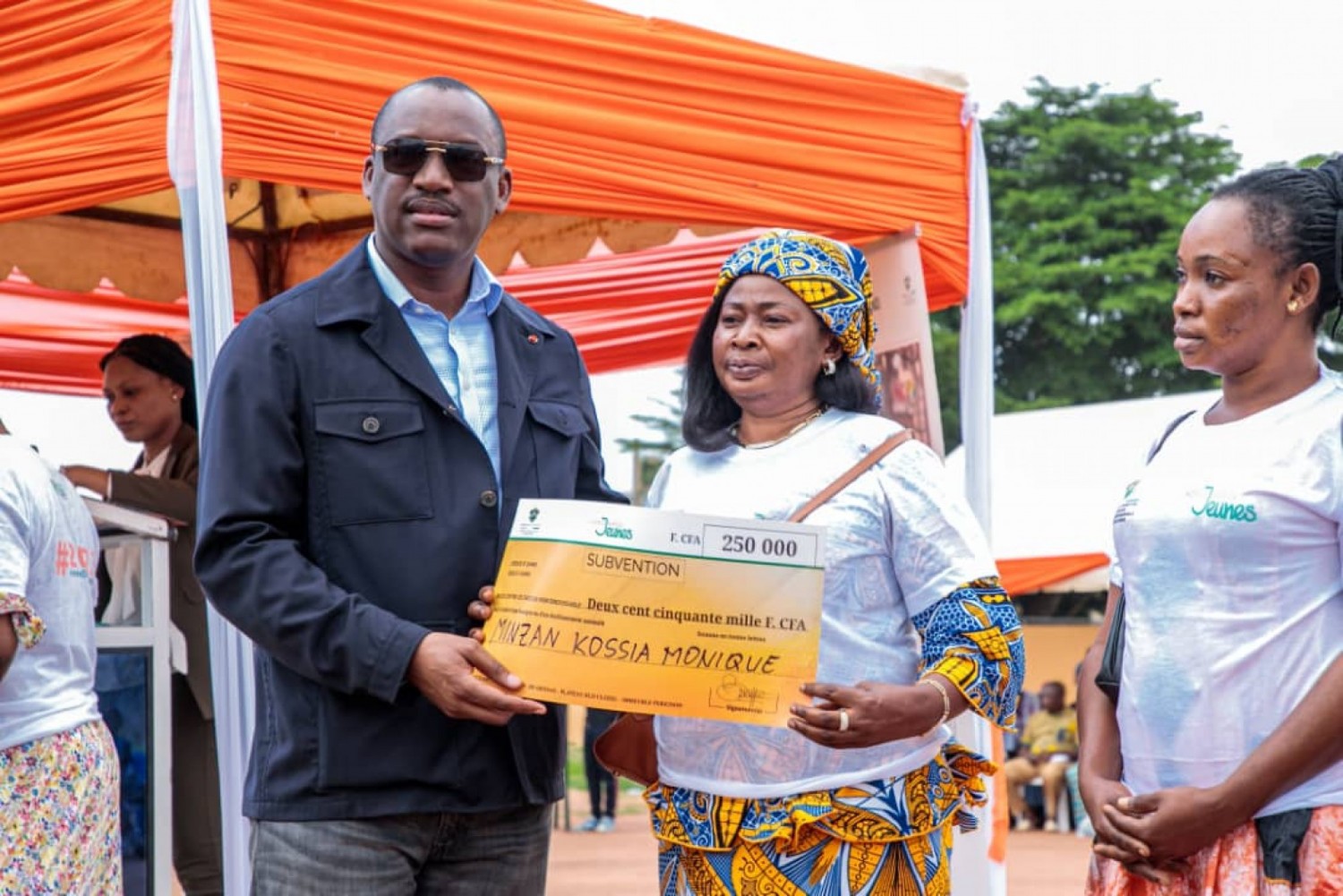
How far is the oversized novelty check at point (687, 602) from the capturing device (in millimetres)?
2439

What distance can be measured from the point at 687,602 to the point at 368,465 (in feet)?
1.72

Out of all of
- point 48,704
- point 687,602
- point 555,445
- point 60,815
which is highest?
point 555,445

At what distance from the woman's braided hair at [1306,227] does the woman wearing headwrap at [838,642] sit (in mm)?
645

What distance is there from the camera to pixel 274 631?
92.7 inches

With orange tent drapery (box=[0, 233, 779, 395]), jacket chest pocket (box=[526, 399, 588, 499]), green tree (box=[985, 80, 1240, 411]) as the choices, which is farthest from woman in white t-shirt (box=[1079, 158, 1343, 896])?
green tree (box=[985, 80, 1240, 411])

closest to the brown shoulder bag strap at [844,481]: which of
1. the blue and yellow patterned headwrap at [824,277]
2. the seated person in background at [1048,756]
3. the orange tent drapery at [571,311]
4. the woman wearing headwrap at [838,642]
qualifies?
the woman wearing headwrap at [838,642]

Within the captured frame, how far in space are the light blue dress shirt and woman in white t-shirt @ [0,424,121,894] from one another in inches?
63.0

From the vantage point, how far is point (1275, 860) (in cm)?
228

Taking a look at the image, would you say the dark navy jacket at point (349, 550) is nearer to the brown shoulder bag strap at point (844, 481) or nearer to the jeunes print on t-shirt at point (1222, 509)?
the brown shoulder bag strap at point (844, 481)

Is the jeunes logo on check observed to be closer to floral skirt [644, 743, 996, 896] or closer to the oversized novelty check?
the oversized novelty check

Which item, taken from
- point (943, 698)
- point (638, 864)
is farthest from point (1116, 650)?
point (638, 864)

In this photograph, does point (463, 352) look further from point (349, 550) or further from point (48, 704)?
point (48, 704)

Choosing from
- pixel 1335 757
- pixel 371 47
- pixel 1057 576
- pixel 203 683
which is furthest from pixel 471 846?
pixel 1057 576

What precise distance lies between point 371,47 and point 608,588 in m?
2.64
